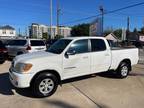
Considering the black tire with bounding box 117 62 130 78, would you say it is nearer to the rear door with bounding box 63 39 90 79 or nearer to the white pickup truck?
the white pickup truck

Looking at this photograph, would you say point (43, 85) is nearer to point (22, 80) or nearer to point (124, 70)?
point (22, 80)

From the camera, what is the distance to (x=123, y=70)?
30.1ft

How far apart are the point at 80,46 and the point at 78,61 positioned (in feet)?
1.90

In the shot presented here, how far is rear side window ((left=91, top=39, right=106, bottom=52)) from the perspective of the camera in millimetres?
8119

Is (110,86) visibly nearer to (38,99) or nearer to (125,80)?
(125,80)

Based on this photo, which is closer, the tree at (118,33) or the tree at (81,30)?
the tree at (81,30)

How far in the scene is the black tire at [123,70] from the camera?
9047 mm

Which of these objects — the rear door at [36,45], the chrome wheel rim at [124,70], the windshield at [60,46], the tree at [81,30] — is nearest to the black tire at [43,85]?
the windshield at [60,46]

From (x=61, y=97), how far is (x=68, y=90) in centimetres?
75

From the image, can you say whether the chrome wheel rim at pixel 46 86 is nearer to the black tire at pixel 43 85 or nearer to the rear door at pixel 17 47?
the black tire at pixel 43 85

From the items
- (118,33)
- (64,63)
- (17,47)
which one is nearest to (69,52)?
(64,63)

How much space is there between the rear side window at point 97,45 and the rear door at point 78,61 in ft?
0.96

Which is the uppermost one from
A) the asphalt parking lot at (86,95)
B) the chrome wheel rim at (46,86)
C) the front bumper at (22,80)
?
the front bumper at (22,80)

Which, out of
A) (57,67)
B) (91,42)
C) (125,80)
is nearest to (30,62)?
(57,67)
